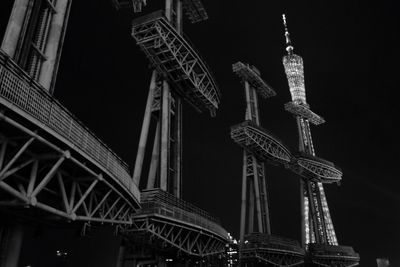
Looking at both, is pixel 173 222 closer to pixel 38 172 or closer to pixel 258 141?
pixel 38 172

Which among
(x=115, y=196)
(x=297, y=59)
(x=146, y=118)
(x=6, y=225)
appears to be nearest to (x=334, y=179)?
(x=297, y=59)

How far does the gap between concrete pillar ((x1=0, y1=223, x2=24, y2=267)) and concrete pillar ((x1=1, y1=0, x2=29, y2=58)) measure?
760 cm

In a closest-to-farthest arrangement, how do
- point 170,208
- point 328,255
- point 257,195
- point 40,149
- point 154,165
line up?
point 40,149
point 170,208
point 154,165
point 257,195
point 328,255

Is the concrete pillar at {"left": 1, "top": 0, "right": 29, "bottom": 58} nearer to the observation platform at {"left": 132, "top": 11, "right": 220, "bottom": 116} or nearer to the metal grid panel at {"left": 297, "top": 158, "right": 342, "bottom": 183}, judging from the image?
the observation platform at {"left": 132, "top": 11, "right": 220, "bottom": 116}

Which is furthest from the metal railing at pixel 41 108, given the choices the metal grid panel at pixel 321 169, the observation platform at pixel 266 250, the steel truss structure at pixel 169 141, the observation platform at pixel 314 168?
the metal grid panel at pixel 321 169

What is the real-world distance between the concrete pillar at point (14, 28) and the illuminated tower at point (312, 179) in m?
67.9

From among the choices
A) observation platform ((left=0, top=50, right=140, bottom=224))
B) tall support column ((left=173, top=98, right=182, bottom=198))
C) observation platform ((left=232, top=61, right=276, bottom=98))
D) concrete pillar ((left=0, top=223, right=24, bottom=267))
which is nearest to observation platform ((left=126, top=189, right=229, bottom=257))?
tall support column ((left=173, top=98, right=182, bottom=198))

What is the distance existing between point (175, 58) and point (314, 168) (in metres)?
58.4

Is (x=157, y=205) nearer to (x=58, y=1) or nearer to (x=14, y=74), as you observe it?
(x=58, y=1)

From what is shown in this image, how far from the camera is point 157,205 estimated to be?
2756 centimetres

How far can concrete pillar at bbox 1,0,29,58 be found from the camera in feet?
52.5

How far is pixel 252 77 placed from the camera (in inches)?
3019

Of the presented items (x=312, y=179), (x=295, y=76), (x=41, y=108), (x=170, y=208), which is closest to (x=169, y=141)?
(x=170, y=208)

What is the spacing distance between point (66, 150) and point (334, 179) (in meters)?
89.4
